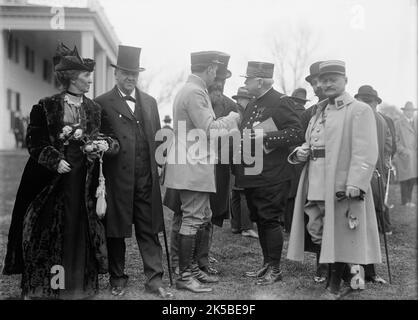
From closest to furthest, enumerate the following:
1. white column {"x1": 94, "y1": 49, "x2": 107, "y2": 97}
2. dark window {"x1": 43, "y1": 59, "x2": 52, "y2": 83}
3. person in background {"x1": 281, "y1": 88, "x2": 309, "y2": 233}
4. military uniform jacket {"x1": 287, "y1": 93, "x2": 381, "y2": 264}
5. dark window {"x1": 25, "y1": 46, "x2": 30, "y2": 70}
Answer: military uniform jacket {"x1": 287, "y1": 93, "x2": 381, "y2": 264} → person in background {"x1": 281, "y1": 88, "x2": 309, "y2": 233} → white column {"x1": 94, "y1": 49, "x2": 107, "y2": 97} → dark window {"x1": 25, "y1": 46, "x2": 30, "y2": 70} → dark window {"x1": 43, "y1": 59, "x2": 52, "y2": 83}

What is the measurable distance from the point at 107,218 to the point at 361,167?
7.48ft

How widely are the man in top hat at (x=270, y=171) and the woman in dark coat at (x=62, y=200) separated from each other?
1.54 metres

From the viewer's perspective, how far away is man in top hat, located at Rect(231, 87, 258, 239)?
312 inches

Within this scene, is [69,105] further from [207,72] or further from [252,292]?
[252,292]

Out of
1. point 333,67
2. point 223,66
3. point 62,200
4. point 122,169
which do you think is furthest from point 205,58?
point 62,200

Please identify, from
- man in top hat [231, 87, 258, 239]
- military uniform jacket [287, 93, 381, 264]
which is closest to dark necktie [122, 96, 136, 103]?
military uniform jacket [287, 93, 381, 264]

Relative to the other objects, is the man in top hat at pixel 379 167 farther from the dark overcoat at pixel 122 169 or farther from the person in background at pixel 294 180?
the dark overcoat at pixel 122 169

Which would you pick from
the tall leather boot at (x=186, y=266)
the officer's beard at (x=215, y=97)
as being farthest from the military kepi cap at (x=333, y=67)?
the tall leather boot at (x=186, y=266)

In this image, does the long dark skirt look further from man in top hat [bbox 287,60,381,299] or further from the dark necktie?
man in top hat [bbox 287,60,381,299]

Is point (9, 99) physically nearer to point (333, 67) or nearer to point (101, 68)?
point (101, 68)

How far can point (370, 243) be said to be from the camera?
461 centimetres

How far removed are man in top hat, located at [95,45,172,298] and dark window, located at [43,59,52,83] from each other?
27.9 metres

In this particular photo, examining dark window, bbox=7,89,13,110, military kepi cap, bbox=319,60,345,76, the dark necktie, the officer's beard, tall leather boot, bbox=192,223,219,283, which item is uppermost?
dark window, bbox=7,89,13,110
